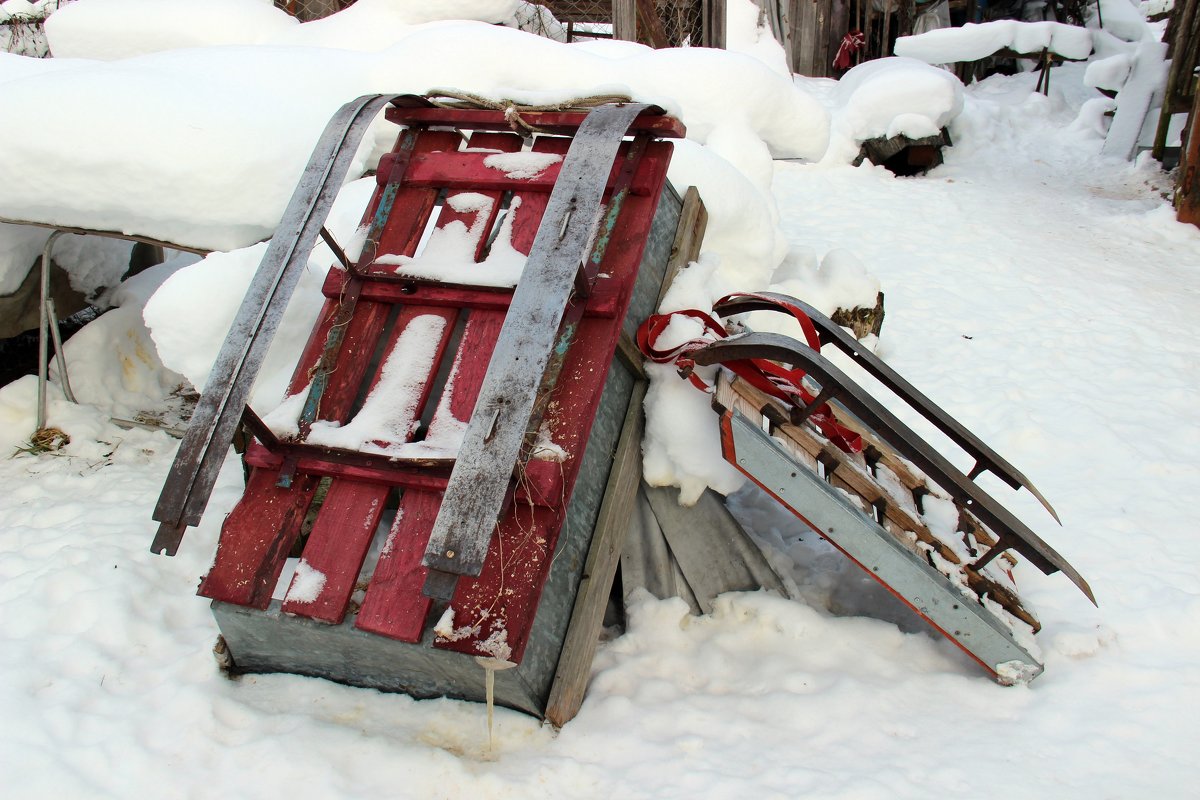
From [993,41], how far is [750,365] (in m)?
11.9

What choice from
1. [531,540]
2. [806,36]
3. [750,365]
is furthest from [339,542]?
[806,36]

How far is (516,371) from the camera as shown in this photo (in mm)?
1697

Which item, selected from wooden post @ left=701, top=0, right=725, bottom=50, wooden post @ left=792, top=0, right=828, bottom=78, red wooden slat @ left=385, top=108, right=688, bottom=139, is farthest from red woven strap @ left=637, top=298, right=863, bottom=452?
wooden post @ left=792, top=0, right=828, bottom=78

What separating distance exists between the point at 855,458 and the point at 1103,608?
0.93m

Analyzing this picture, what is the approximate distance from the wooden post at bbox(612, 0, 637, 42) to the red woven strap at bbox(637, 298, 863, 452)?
174 inches

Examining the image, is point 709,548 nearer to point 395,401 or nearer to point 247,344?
point 395,401

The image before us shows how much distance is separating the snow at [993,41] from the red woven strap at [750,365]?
11246 millimetres

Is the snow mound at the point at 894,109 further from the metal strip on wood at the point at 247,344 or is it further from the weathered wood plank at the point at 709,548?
the metal strip on wood at the point at 247,344

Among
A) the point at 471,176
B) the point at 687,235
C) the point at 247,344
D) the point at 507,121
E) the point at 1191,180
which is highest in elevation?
the point at 507,121

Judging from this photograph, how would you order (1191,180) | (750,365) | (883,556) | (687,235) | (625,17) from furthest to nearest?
(1191,180) < (625,17) < (687,235) < (750,365) < (883,556)

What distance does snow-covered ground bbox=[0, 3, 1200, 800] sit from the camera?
2021 millimetres

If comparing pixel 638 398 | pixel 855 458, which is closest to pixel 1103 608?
pixel 855 458

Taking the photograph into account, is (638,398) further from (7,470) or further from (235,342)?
(7,470)

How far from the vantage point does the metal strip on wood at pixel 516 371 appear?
1580mm
